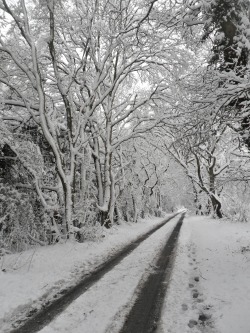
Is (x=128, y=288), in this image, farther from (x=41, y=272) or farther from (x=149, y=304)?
(x=41, y=272)

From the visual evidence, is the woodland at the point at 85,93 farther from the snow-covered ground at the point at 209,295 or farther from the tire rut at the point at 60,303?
the tire rut at the point at 60,303

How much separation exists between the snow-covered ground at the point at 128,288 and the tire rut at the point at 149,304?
12 centimetres

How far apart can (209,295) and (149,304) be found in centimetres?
127

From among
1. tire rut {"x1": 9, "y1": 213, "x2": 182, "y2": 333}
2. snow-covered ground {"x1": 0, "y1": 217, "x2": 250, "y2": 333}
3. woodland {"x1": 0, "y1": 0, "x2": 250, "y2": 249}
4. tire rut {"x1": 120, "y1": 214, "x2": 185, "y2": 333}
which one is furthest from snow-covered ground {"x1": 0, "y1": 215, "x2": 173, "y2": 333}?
tire rut {"x1": 120, "y1": 214, "x2": 185, "y2": 333}

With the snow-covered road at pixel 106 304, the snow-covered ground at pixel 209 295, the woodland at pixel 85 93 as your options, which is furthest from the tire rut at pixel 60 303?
the woodland at pixel 85 93

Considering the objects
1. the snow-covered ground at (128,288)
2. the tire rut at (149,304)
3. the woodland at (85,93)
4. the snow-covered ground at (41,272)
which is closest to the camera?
the tire rut at (149,304)

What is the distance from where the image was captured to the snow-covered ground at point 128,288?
420 cm

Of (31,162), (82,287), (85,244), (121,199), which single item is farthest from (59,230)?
(121,199)

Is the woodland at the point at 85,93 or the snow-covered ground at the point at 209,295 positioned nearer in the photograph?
the snow-covered ground at the point at 209,295

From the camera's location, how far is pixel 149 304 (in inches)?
194

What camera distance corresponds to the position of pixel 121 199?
23109 mm

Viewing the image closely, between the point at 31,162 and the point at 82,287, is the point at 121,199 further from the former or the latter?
the point at 82,287

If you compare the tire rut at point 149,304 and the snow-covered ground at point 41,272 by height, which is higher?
the snow-covered ground at point 41,272

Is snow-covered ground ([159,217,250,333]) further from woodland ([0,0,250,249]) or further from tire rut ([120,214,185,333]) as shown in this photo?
woodland ([0,0,250,249])
